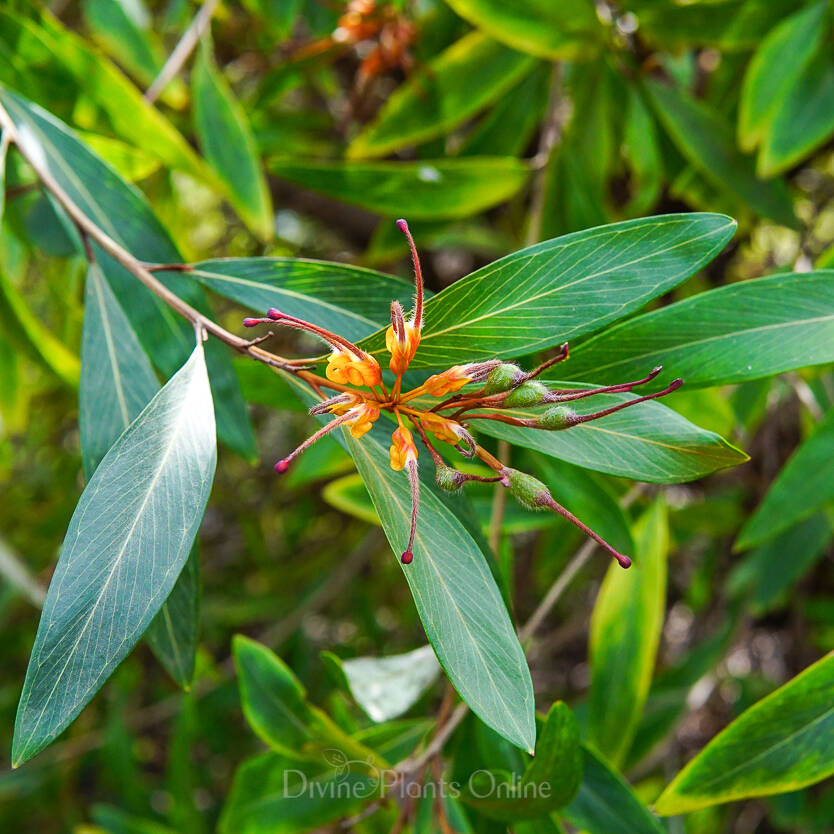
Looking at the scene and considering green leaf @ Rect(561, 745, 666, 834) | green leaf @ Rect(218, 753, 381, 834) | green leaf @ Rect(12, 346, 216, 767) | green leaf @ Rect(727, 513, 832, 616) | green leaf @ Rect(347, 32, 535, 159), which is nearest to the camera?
green leaf @ Rect(12, 346, 216, 767)

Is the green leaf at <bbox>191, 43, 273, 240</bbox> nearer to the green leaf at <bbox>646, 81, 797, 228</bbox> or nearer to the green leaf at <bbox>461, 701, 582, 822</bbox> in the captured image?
the green leaf at <bbox>646, 81, 797, 228</bbox>

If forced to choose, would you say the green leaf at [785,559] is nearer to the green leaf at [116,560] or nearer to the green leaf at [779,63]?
the green leaf at [779,63]

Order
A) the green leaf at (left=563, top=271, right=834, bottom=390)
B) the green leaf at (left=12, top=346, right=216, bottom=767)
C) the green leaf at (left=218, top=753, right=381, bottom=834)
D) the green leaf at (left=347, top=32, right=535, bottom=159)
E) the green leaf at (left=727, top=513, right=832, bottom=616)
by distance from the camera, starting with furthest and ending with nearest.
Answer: the green leaf at (left=727, top=513, right=832, bottom=616), the green leaf at (left=347, top=32, right=535, bottom=159), the green leaf at (left=218, top=753, right=381, bottom=834), the green leaf at (left=563, top=271, right=834, bottom=390), the green leaf at (left=12, top=346, right=216, bottom=767)

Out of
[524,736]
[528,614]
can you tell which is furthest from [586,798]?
[528,614]

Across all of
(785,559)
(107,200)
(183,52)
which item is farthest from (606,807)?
(183,52)

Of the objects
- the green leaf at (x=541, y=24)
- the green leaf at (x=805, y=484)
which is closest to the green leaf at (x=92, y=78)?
the green leaf at (x=541, y=24)

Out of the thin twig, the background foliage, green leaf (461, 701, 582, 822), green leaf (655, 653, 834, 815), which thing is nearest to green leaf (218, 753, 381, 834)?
the background foliage

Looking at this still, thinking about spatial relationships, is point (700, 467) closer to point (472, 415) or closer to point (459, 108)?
point (472, 415)
